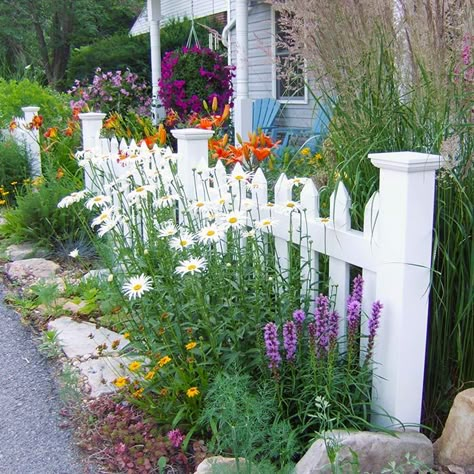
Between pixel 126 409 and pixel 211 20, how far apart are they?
→ 47.7 feet

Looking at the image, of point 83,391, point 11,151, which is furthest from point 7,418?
point 11,151

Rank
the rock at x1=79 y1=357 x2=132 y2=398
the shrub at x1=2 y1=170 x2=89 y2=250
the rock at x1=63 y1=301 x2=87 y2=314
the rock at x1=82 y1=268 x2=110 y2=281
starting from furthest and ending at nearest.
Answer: the shrub at x1=2 y1=170 x2=89 y2=250 < the rock at x1=82 y1=268 x2=110 y2=281 < the rock at x1=63 y1=301 x2=87 y2=314 < the rock at x1=79 y1=357 x2=132 y2=398

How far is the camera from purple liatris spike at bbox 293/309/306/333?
2383 mm

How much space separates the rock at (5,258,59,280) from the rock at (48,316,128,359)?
805 millimetres

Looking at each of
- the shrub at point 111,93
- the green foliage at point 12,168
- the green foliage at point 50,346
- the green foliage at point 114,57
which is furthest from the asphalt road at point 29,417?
the green foliage at point 114,57

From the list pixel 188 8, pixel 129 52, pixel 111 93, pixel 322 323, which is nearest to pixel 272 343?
pixel 322 323

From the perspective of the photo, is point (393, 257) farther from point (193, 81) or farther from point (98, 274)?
point (193, 81)

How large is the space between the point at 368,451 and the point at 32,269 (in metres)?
3.04

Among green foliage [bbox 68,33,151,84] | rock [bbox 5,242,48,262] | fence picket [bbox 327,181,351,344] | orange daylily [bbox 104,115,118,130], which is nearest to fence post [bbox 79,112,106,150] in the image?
orange daylily [bbox 104,115,118,130]

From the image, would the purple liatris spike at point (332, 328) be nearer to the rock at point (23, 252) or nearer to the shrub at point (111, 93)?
the rock at point (23, 252)

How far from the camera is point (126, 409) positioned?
271 centimetres

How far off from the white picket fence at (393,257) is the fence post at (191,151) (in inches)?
42.5

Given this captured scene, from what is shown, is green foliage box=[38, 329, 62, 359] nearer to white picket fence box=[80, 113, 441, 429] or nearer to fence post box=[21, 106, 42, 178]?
white picket fence box=[80, 113, 441, 429]

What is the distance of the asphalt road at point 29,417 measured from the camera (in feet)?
8.04
